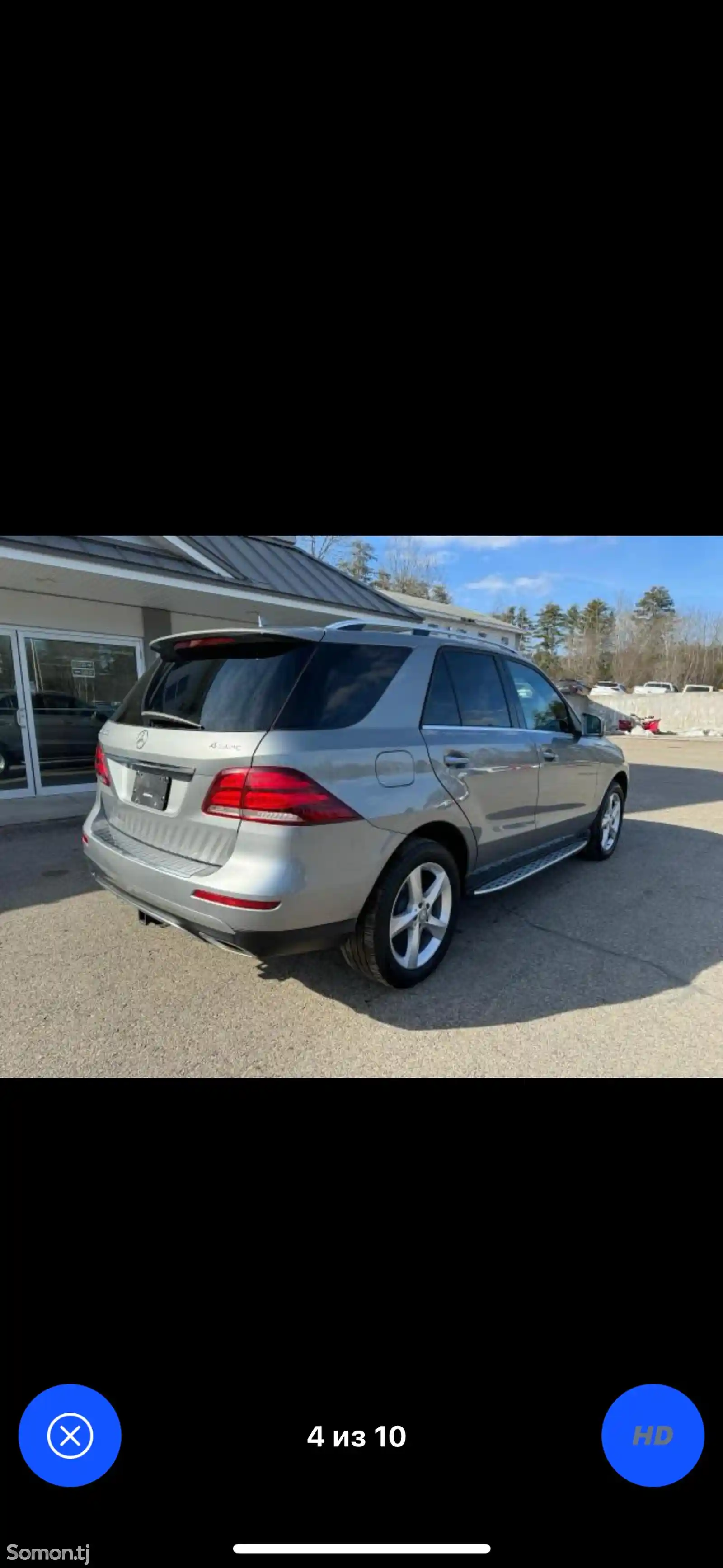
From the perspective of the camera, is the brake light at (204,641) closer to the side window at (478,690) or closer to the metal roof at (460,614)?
the side window at (478,690)

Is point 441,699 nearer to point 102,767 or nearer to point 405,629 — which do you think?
point 405,629

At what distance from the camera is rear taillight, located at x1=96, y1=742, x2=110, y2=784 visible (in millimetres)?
3215

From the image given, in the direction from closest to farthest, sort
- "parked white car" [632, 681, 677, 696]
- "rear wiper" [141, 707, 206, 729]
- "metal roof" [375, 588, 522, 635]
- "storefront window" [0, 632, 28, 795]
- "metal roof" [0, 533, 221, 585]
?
"rear wiper" [141, 707, 206, 729]
"metal roof" [0, 533, 221, 585]
"storefront window" [0, 632, 28, 795]
"metal roof" [375, 588, 522, 635]
"parked white car" [632, 681, 677, 696]

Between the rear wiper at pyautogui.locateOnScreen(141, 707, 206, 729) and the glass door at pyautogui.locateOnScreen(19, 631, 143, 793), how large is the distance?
5665 millimetres

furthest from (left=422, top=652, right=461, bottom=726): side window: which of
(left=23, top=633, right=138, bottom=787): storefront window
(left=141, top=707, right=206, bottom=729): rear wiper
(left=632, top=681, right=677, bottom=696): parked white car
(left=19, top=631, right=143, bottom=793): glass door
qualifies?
(left=632, top=681, right=677, bottom=696): parked white car

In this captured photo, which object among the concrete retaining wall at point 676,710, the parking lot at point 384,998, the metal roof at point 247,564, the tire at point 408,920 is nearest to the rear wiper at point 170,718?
the tire at point 408,920

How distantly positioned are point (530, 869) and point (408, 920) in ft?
4.28

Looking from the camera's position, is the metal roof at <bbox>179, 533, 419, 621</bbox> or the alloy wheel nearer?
the alloy wheel

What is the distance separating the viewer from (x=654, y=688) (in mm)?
35156

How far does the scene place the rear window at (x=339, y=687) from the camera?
251 centimetres

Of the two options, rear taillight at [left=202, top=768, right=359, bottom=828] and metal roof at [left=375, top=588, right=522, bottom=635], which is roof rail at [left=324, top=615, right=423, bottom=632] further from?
metal roof at [left=375, top=588, right=522, bottom=635]
